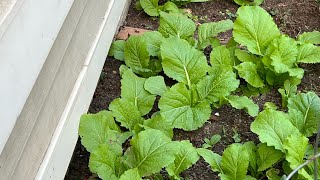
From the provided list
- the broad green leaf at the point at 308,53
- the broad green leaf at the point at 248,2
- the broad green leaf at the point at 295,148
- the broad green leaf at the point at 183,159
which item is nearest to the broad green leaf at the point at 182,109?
the broad green leaf at the point at 183,159

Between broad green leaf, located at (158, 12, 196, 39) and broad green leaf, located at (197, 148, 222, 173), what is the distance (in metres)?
0.71

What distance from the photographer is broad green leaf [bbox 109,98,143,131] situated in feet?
7.86

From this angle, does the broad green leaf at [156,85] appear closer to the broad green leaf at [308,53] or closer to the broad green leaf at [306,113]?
the broad green leaf at [306,113]

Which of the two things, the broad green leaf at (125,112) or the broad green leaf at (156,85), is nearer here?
the broad green leaf at (125,112)

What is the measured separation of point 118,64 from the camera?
278 cm

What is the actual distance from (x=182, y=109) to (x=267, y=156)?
1.38 ft

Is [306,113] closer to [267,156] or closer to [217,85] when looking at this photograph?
[267,156]

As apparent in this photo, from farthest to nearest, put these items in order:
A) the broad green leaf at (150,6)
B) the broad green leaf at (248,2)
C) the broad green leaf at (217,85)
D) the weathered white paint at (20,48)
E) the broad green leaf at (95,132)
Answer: the broad green leaf at (248,2) → the broad green leaf at (150,6) → the broad green leaf at (217,85) → the broad green leaf at (95,132) → the weathered white paint at (20,48)

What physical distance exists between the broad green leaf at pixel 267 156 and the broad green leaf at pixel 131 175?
556mm

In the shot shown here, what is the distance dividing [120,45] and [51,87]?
0.97 m

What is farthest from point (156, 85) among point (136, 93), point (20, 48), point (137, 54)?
point (20, 48)

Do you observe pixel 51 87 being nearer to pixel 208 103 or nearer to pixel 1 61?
pixel 1 61

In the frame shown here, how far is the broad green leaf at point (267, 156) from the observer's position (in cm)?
227

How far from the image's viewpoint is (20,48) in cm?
139
